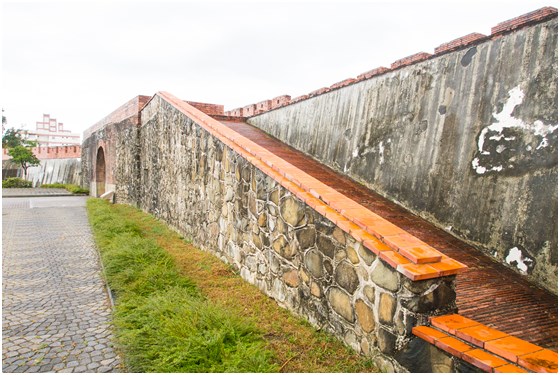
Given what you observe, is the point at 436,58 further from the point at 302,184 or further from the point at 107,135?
the point at 107,135

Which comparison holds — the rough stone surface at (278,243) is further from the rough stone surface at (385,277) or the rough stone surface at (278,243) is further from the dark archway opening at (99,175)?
the dark archway opening at (99,175)

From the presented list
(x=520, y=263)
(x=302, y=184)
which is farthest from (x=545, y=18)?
(x=302, y=184)

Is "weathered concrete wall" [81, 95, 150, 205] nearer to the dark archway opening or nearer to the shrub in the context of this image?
the dark archway opening

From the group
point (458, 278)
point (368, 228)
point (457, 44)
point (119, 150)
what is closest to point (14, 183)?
point (119, 150)

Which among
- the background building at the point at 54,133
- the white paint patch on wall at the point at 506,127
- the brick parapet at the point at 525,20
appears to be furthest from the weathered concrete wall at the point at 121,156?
the background building at the point at 54,133

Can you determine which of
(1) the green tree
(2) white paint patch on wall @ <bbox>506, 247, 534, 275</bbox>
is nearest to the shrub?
(1) the green tree

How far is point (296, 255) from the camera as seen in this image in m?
3.45

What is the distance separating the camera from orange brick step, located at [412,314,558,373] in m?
1.87

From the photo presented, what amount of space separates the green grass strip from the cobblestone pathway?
0.61ft

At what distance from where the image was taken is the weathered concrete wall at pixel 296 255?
242 cm

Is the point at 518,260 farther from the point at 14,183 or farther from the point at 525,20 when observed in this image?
the point at 14,183

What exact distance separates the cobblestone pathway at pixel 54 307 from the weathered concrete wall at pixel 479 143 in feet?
11.7

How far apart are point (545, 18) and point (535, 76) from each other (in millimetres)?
546

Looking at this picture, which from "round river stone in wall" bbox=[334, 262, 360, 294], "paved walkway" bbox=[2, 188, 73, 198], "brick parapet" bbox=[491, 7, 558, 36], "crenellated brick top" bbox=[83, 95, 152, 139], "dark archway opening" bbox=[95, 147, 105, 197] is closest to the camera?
"round river stone in wall" bbox=[334, 262, 360, 294]
